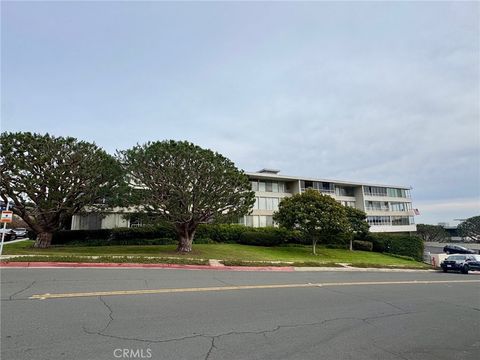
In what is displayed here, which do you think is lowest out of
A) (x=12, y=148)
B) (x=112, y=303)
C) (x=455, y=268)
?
(x=455, y=268)

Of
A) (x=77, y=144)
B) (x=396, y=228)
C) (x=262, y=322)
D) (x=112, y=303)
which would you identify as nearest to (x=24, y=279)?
(x=112, y=303)

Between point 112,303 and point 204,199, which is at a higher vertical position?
point 204,199

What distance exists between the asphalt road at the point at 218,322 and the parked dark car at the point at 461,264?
17527 millimetres

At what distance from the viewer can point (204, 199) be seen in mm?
21922

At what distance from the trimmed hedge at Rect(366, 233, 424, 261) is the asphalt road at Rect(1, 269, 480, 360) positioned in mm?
30325

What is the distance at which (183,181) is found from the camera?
2133 centimetres

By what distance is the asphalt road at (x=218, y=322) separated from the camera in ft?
16.2

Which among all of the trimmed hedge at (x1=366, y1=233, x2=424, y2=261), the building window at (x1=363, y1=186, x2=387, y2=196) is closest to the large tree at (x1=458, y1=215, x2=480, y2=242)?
the building window at (x1=363, y1=186, x2=387, y2=196)

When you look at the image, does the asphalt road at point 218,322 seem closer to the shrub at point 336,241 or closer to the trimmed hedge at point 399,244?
the trimmed hedge at point 399,244

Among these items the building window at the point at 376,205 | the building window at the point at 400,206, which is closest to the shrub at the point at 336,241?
the building window at the point at 376,205

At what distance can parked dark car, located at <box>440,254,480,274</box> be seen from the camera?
2530 centimetres

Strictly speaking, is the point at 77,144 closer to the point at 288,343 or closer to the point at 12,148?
the point at 12,148

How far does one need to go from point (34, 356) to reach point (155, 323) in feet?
6.77

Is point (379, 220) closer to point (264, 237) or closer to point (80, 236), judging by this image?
point (264, 237)
